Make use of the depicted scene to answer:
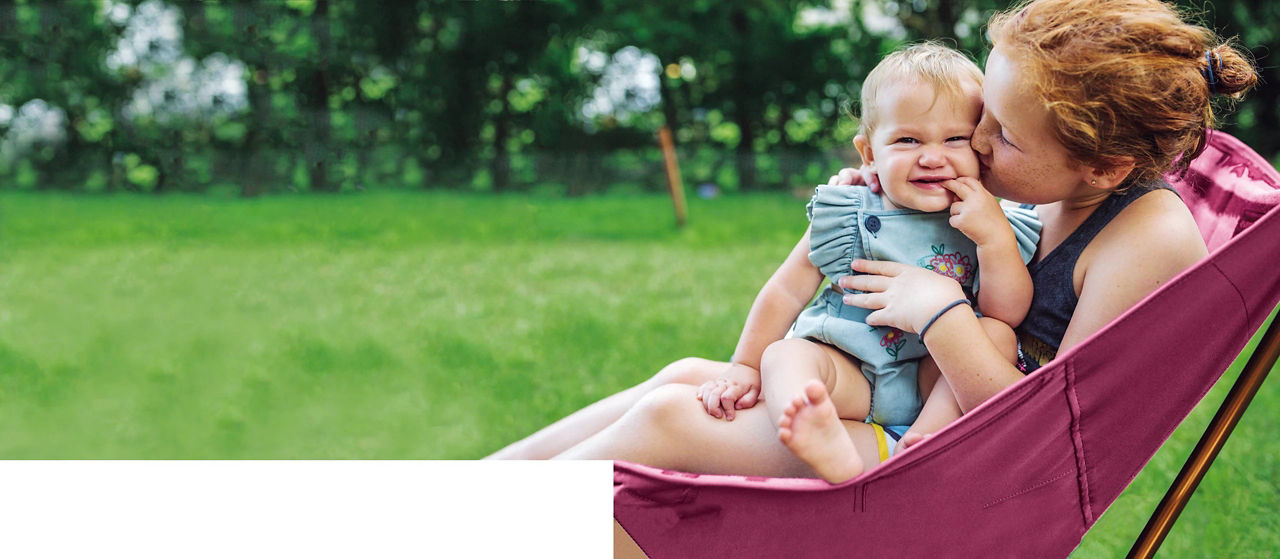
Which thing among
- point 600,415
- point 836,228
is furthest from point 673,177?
point 836,228

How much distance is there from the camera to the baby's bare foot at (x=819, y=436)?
1179 mm

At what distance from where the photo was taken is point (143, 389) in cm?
440

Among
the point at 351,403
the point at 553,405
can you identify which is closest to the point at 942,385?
the point at 553,405

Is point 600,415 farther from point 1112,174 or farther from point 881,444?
point 1112,174

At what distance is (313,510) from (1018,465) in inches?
33.9

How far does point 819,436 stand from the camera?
1195 millimetres

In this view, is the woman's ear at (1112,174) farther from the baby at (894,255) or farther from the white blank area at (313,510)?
the white blank area at (313,510)

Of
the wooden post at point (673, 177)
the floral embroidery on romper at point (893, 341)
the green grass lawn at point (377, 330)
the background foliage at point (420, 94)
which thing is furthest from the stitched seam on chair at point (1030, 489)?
the background foliage at point (420, 94)

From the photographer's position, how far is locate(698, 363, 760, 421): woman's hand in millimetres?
1424

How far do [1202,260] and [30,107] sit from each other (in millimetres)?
10501

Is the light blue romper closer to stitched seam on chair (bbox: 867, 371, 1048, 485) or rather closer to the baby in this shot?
the baby

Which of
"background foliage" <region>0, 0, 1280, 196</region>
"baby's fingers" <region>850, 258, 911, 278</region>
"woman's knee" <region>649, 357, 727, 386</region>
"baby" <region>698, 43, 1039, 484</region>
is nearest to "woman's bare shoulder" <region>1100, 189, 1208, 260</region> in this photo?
"baby" <region>698, 43, 1039, 484</region>

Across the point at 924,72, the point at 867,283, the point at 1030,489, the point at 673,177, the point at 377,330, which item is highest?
the point at 924,72

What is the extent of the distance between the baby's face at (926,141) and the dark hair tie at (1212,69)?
260 mm
